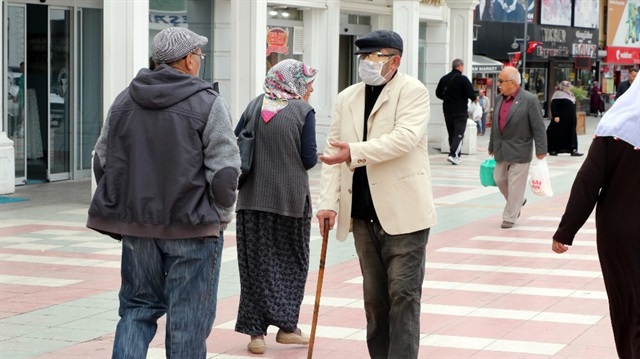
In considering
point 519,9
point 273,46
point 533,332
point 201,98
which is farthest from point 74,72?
point 519,9

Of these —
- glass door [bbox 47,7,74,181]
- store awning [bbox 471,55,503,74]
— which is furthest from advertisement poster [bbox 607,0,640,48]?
glass door [bbox 47,7,74,181]

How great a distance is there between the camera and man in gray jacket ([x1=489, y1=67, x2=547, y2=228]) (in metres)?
13.5

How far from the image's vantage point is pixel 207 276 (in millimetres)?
5418

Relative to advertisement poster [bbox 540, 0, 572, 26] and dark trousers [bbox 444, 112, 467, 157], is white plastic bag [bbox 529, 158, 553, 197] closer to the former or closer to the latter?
dark trousers [bbox 444, 112, 467, 157]

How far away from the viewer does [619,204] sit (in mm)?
5293

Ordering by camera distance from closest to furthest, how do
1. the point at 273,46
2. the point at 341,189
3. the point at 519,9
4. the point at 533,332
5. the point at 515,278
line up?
the point at 341,189, the point at 533,332, the point at 515,278, the point at 273,46, the point at 519,9

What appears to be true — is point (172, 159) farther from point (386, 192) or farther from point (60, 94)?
point (60, 94)

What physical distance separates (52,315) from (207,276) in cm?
334

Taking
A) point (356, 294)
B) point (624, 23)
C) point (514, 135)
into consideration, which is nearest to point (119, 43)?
point (514, 135)

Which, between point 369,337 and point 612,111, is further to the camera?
point 369,337

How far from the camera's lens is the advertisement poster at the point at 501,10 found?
44406 millimetres

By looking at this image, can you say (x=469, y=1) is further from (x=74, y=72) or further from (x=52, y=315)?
(x=52, y=315)

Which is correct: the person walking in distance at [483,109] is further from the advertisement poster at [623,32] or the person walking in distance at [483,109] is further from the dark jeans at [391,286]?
the dark jeans at [391,286]

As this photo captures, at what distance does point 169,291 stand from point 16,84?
12.7 metres
